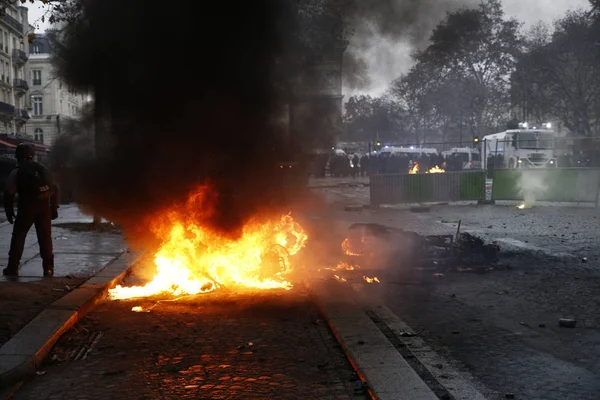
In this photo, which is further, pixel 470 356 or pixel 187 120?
pixel 187 120

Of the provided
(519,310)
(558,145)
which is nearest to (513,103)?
(558,145)

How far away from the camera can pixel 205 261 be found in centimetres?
722

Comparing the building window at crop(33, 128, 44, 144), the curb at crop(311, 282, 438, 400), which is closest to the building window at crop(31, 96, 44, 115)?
the building window at crop(33, 128, 44, 144)

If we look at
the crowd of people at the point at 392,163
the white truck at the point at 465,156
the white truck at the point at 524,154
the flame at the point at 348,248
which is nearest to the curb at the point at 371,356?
the flame at the point at 348,248

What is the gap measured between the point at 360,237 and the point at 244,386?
18.2 feet

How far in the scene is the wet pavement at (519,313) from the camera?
4.21 meters

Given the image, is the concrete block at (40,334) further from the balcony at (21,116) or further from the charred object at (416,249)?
the balcony at (21,116)

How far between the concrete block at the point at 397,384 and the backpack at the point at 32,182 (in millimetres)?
4881

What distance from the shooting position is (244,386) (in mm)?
4008

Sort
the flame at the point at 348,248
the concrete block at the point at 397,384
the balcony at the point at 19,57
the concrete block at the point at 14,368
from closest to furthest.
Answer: the concrete block at the point at 397,384
the concrete block at the point at 14,368
the flame at the point at 348,248
the balcony at the point at 19,57

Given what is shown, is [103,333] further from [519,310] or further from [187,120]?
[519,310]

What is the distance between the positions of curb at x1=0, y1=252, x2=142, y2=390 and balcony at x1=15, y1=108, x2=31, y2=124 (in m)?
53.8

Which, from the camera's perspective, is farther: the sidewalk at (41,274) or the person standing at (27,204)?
the person standing at (27,204)

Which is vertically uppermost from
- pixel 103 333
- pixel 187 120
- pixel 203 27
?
pixel 203 27
